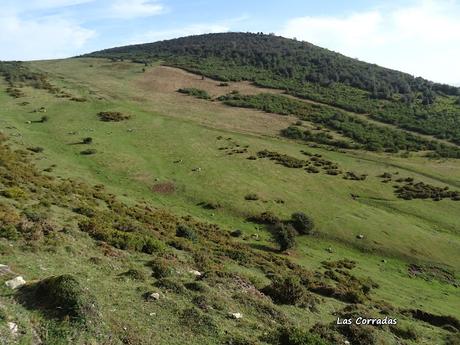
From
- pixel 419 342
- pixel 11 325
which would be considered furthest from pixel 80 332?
pixel 419 342

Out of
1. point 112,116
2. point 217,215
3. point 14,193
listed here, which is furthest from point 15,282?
point 112,116

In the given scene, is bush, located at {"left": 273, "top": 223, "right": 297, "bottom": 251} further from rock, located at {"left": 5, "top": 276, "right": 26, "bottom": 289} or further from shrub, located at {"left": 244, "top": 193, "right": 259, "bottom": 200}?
rock, located at {"left": 5, "top": 276, "right": 26, "bottom": 289}

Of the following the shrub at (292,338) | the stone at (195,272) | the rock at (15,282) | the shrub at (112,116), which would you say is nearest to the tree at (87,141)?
the shrub at (112,116)

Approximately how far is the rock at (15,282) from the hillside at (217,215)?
0.86ft

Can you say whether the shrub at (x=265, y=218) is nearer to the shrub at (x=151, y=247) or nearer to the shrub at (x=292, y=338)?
the shrub at (x=151, y=247)

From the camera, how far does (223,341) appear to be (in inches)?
704

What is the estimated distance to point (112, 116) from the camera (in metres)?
85.4

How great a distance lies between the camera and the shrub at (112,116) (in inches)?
3314

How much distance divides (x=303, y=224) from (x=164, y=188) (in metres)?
18.9

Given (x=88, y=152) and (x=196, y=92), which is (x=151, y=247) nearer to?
(x=88, y=152)

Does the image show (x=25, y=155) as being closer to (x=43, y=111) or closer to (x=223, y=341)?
(x=43, y=111)

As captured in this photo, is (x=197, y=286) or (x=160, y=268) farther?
(x=160, y=268)

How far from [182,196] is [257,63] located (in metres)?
127

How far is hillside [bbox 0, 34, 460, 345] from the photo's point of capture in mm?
19406
